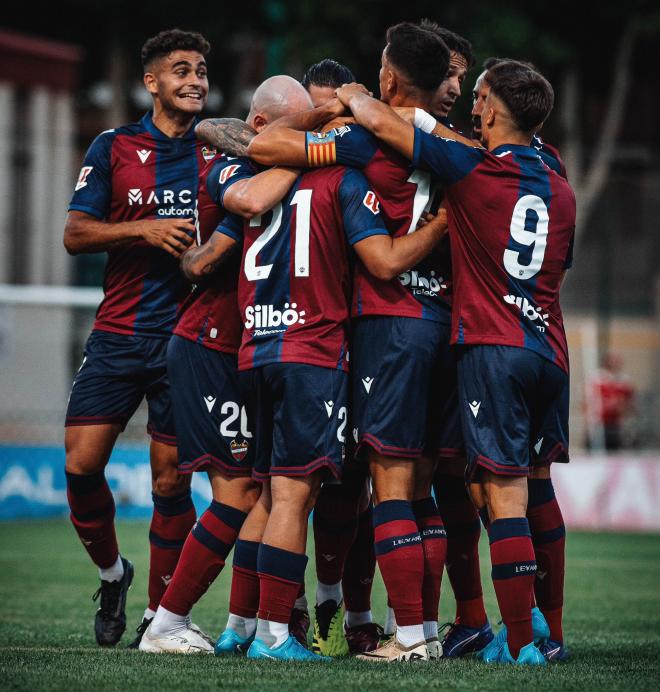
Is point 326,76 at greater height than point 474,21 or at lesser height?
lesser

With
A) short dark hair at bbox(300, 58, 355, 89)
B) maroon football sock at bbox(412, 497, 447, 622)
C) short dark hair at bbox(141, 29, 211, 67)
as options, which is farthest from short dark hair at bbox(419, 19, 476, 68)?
maroon football sock at bbox(412, 497, 447, 622)

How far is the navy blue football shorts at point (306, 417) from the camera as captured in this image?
17.6 feet

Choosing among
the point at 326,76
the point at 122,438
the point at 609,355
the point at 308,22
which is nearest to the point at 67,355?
the point at 122,438

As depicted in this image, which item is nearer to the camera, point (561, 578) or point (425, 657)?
point (425, 657)

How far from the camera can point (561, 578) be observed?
578cm

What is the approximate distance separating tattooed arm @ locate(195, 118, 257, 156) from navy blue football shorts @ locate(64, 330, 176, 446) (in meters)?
1.14

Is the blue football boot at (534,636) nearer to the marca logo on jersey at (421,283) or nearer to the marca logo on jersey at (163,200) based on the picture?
the marca logo on jersey at (421,283)

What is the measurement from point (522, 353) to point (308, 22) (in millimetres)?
18649

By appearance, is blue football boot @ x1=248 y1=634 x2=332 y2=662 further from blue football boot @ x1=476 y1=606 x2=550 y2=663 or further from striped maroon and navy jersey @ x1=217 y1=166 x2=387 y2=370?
striped maroon and navy jersey @ x1=217 y1=166 x2=387 y2=370

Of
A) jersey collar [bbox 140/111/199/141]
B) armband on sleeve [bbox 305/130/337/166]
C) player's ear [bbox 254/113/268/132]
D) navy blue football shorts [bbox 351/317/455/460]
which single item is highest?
jersey collar [bbox 140/111/199/141]

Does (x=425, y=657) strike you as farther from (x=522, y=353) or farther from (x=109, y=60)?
(x=109, y=60)

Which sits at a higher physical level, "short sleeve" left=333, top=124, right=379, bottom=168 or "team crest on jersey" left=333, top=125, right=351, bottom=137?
"team crest on jersey" left=333, top=125, right=351, bottom=137

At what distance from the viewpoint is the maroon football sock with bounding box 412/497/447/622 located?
225 inches

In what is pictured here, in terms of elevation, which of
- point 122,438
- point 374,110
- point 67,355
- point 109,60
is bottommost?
A: point 122,438
